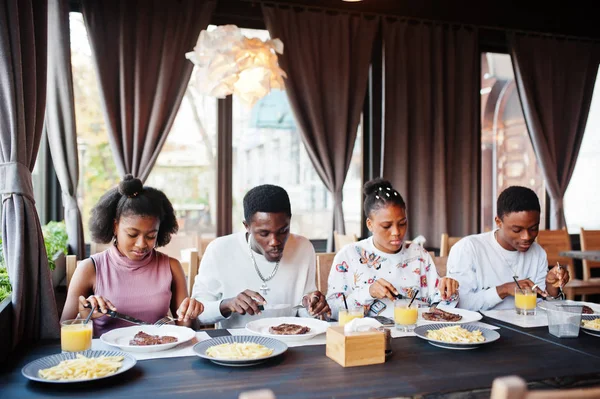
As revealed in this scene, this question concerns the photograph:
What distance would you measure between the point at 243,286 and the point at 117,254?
0.55 metres

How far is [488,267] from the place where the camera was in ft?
9.18

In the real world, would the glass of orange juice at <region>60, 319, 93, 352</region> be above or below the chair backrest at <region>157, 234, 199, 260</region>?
below

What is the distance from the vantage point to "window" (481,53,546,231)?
5.68 meters

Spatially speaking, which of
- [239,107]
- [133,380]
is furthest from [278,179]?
[133,380]

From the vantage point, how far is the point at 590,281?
5.04 metres

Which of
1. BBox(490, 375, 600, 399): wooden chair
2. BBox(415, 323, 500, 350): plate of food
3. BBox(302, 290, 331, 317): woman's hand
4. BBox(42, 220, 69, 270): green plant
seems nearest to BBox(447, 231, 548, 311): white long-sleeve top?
BBox(415, 323, 500, 350): plate of food

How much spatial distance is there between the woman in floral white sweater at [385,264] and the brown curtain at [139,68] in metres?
2.43

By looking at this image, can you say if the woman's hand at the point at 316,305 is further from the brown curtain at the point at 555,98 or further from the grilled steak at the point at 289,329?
the brown curtain at the point at 555,98

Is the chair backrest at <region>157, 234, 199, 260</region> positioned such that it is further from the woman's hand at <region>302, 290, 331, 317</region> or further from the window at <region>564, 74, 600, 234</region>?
the window at <region>564, 74, 600, 234</region>

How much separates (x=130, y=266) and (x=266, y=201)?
63 centimetres

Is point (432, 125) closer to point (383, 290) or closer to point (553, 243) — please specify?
point (553, 243)

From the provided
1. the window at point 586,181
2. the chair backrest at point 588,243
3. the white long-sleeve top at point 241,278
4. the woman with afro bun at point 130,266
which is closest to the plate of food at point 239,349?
the woman with afro bun at point 130,266

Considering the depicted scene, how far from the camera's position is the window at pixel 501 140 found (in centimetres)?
568

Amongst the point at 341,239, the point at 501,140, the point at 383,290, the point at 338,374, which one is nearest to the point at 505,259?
the point at 383,290
